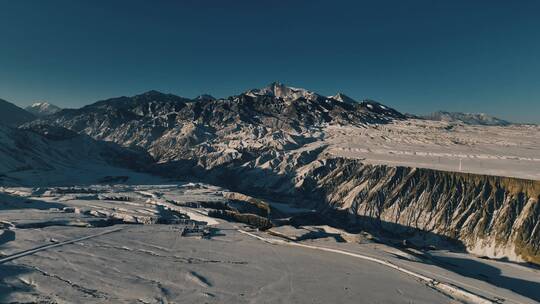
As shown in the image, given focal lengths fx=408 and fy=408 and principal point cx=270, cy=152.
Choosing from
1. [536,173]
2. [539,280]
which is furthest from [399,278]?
[536,173]

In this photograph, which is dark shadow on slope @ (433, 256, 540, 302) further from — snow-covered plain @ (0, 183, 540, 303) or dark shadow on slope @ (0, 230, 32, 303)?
Answer: dark shadow on slope @ (0, 230, 32, 303)

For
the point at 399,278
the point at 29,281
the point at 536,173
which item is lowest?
the point at 29,281

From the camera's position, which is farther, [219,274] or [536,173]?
[536,173]

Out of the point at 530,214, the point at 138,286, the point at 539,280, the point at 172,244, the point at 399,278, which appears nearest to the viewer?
the point at 138,286

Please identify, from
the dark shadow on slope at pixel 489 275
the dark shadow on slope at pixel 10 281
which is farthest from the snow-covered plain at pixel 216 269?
the dark shadow on slope at pixel 489 275

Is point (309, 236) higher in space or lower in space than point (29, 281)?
higher

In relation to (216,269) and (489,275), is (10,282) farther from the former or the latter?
(489,275)

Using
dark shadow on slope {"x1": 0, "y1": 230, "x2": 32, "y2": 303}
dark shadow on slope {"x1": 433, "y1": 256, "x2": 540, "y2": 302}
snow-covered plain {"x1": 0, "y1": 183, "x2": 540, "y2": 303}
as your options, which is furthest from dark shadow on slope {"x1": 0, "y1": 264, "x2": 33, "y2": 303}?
dark shadow on slope {"x1": 433, "y1": 256, "x2": 540, "y2": 302}

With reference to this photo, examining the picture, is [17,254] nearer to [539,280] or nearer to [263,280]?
[263,280]
